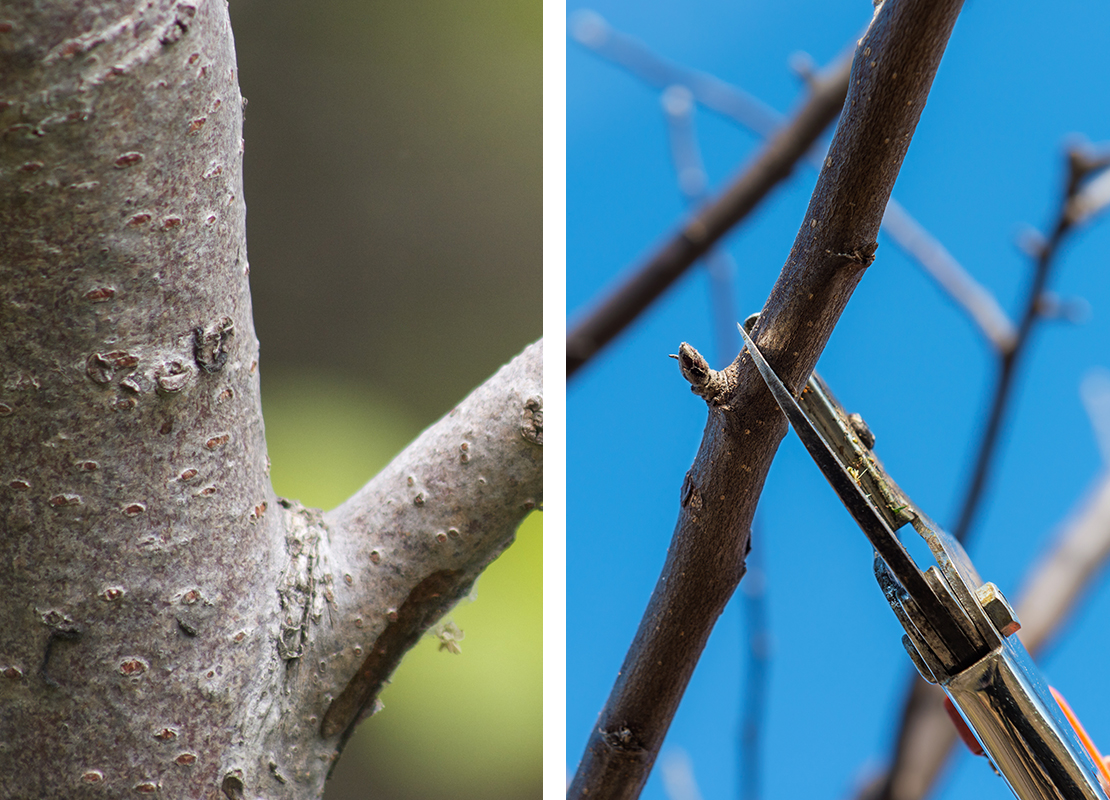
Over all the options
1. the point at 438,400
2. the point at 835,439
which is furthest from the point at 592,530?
the point at 835,439

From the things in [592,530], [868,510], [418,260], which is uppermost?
[418,260]

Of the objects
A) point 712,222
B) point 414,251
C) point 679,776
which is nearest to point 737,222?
point 712,222

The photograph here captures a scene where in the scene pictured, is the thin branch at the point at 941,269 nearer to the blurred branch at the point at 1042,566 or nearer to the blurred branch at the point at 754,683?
the blurred branch at the point at 1042,566

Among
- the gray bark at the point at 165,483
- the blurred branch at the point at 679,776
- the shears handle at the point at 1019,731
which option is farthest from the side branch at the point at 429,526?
the blurred branch at the point at 679,776

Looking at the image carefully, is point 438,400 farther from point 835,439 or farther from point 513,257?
point 835,439

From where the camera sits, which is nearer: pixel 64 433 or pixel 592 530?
pixel 64 433

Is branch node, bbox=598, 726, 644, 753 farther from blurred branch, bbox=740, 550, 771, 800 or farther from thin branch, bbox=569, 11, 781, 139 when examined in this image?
thin branch, bbox=569, 11, 781, 139

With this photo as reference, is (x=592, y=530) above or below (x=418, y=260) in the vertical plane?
below
